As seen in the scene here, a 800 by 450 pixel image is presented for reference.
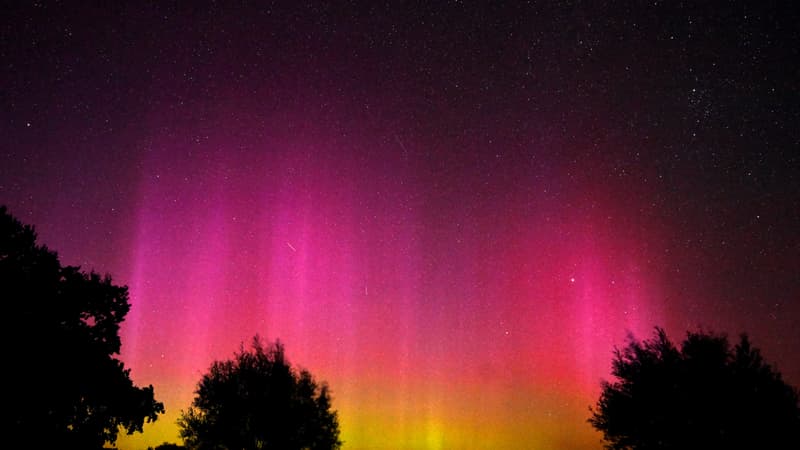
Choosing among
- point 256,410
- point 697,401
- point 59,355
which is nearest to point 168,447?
point 256,410

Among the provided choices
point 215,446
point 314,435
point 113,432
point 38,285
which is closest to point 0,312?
point 38,285

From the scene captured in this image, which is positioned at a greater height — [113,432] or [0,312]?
[0,312]

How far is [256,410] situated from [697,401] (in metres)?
27.6

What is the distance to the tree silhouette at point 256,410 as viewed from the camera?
112 feet

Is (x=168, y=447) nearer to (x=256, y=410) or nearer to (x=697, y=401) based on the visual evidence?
(x=256, y=410)

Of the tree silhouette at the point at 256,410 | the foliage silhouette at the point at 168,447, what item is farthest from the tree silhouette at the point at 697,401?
the foliage silhouette at the point at 168,447

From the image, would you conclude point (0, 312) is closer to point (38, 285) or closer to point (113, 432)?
point (38, 285)

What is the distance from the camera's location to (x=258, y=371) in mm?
36250

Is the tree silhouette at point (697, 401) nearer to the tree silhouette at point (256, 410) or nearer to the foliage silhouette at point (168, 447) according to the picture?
the tree silhouette at point (256, 410)

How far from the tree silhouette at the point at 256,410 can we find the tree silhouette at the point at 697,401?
20448 millimetres

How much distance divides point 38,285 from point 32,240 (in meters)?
2.36

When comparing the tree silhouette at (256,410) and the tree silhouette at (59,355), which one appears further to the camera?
the tree silhouette at (256,410)

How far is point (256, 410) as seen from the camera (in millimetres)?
34406

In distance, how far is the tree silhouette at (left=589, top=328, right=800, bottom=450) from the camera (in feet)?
80.3
